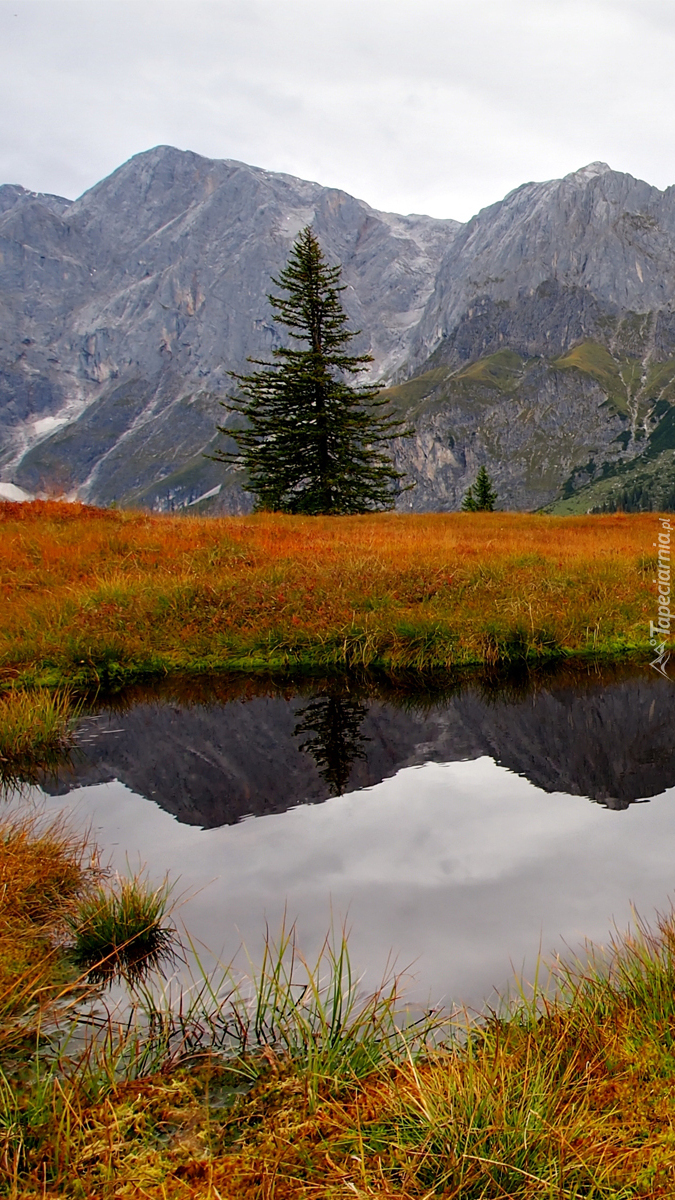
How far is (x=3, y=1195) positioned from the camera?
103 inches

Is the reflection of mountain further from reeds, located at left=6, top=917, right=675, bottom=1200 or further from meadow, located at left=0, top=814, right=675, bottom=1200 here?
reeds, located at left=6, top=917, right=675, bottom=1200

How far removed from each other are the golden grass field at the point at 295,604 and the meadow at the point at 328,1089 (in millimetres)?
7706

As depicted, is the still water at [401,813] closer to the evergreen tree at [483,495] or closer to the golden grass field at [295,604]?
the golden grass field at [295,604]

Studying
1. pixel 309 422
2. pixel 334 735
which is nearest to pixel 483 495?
pixel 309 422

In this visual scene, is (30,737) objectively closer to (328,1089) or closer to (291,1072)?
(291,1072)

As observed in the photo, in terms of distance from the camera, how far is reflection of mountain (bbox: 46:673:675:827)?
7242 mm

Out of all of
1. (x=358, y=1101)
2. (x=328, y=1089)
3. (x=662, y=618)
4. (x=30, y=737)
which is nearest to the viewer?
(x=358, y=1101)

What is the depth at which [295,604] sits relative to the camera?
1302cm

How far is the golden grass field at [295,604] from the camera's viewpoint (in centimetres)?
1193

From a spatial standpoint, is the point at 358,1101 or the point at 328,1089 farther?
the point at 328,1089

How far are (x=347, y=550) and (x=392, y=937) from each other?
42.6ft

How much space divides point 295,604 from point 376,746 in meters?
4.96

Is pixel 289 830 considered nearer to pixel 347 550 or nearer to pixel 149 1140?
pixel 149 1140

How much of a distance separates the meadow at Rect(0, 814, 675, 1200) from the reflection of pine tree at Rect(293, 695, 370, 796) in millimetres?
3292
